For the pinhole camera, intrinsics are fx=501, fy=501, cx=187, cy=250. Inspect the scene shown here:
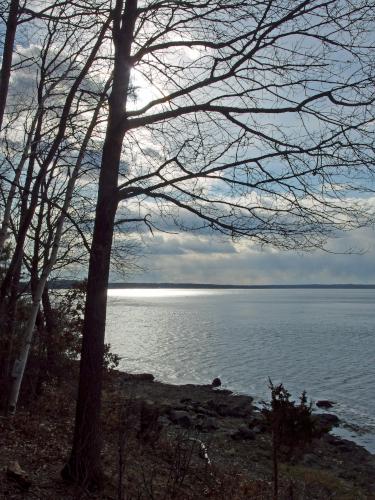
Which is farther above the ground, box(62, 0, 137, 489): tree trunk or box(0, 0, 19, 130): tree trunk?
box(0, 0, 19, 130): tree trunk

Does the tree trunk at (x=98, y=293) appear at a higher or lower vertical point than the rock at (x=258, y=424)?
higher

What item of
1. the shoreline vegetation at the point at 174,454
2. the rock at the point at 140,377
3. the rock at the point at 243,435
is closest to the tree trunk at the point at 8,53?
the shoreline vegetation at the point at 174,454

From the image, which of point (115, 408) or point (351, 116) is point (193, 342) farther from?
point (351, 116)

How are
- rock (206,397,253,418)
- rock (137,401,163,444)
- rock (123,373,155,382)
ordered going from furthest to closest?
1. rock (123,373,155,382)
2. rock (206,397,253,418)
3. rock (137,401,163,444)

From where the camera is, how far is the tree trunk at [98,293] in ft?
24.9

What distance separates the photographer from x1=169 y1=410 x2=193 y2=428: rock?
24.2m

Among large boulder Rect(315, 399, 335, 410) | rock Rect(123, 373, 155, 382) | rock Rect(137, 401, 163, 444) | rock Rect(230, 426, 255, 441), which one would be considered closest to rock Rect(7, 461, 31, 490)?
rock Rect(137, 401, 163, 444)

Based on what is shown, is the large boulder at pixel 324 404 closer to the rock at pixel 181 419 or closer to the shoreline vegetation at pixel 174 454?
the shoreline vegetation at pixel 174 454

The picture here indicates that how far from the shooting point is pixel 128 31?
7.89 metres

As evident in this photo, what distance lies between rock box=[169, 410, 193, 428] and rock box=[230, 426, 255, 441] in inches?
94.6

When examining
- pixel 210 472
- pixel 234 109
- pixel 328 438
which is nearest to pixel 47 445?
pixel 210 472

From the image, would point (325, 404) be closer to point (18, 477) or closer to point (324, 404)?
point (324, 404)

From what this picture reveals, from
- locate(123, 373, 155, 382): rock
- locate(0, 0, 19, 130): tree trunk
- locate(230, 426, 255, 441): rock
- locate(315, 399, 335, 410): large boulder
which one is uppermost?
locate(0, 0, 19, 130): tree trunk

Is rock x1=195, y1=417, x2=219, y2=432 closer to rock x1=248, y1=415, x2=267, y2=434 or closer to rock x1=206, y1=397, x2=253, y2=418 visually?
rock x1=248, y1=415, x2=267, y2=434
